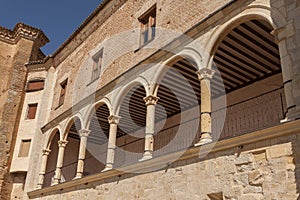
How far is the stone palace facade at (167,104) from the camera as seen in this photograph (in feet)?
20.2

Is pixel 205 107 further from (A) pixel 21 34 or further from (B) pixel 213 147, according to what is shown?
(A) pixel 21 34

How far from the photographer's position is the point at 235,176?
6.26 meters

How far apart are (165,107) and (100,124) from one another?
3470mm

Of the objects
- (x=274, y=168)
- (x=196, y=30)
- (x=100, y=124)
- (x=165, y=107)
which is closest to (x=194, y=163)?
(x=274, y=168)

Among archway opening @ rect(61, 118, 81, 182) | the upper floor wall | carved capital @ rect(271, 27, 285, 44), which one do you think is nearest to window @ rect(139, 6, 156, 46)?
the upper floor wall

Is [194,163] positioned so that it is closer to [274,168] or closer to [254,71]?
[274,168]

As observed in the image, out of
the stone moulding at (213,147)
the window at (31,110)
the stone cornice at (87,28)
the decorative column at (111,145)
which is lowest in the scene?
the stone moulding at (213,147)

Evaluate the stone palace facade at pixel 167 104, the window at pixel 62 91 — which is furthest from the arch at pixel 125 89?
the window at pixel 62 91

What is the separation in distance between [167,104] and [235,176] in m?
6.02

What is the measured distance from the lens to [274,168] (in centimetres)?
568

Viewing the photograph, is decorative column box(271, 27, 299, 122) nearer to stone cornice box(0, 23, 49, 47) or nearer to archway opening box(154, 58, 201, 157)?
archway opening box(154, 58, 201, 157)

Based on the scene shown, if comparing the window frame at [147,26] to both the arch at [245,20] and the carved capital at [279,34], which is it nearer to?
the arch at [245,20]

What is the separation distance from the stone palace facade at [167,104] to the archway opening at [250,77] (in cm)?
3

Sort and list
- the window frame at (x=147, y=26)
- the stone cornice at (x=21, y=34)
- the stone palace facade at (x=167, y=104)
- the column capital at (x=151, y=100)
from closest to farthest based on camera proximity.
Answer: the stone palace facade at (x=167, y=104) < the column capital at (x=151, y=100) < the window frame at (x=147, y=26) < the stone cornice at (x=21, y=34)
